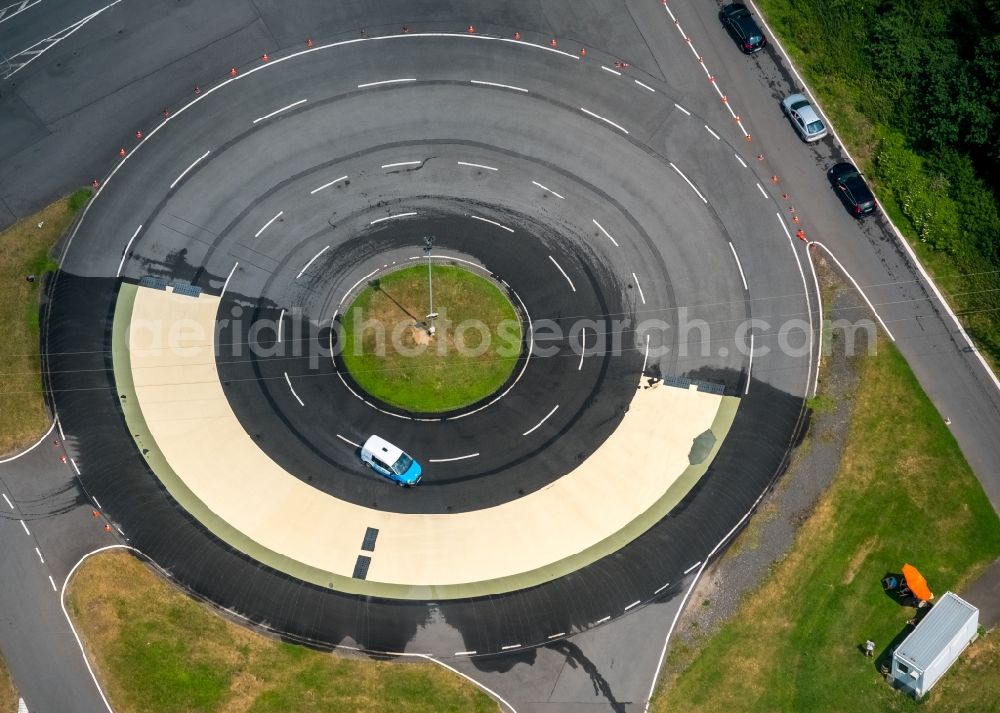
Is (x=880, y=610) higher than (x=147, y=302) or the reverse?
the reverse

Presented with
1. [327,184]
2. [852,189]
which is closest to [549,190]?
[327,184]

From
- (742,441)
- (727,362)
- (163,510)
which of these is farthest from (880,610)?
(163,510)

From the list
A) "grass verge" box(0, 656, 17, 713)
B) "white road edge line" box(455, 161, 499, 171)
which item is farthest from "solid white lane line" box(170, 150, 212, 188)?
"grass verge" box(0, 656, 17, 713)

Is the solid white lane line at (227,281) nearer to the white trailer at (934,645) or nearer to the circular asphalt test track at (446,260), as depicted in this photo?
the circular asphalt test track at (446,260)

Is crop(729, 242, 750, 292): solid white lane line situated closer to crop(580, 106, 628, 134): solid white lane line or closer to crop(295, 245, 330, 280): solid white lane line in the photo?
crop(580, 106, 628, 134): solid white lane line

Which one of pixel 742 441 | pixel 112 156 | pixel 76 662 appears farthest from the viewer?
pixel 112 156

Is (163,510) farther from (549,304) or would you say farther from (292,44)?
(292,44)

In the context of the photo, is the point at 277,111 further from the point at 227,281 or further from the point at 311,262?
the point at 227,281

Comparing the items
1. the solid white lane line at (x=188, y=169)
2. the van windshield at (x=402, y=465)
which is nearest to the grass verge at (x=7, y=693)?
the van windshield at (x=402, y=465)
